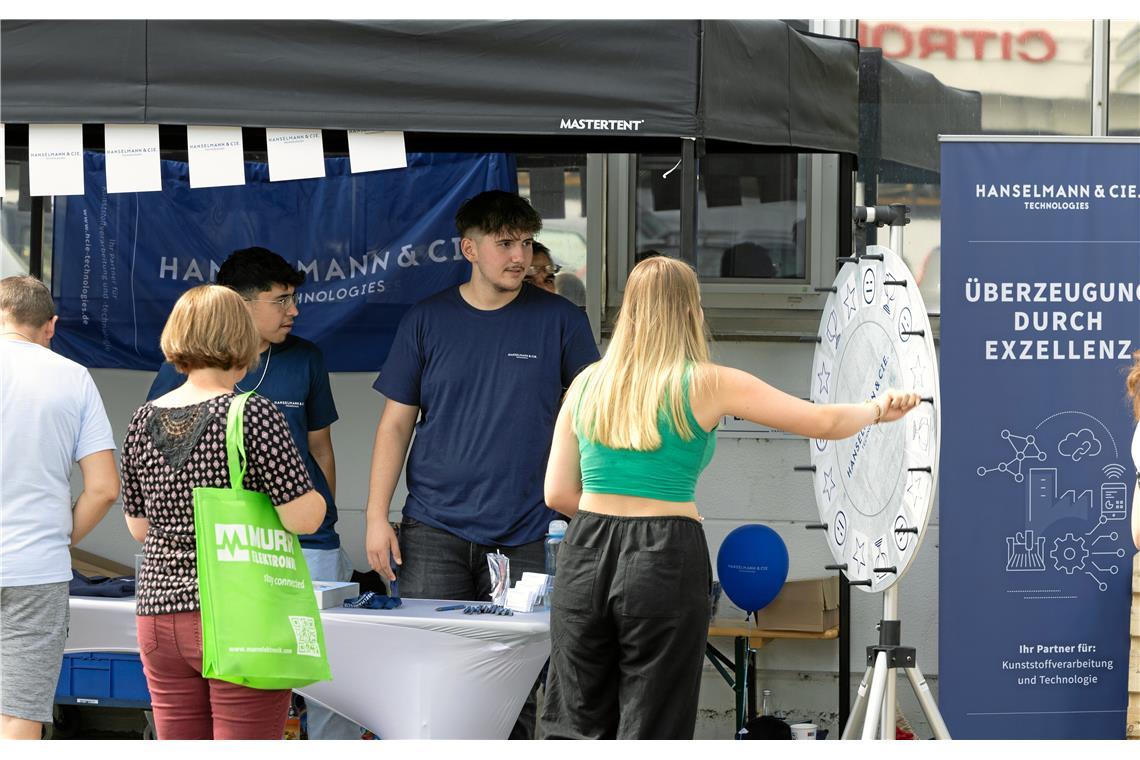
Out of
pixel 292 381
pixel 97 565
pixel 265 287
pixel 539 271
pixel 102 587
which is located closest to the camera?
pixel 102 587

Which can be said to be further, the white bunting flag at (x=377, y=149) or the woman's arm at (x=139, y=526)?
the white bunting flag at (x=377, y=149)

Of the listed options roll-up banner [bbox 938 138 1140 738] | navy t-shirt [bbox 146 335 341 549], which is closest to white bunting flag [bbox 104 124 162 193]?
navy t-shirt [bbox 146 335 341 549]

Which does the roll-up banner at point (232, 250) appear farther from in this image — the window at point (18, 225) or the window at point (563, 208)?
the window at point (563, 208)

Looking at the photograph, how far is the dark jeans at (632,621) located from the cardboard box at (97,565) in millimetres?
2782

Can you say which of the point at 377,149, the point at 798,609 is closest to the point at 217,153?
the point at 377,149

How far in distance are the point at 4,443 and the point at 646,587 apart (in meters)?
1.77

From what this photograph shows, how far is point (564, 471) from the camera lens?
3248mm

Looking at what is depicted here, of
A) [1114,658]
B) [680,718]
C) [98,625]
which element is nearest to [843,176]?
[1114,658]

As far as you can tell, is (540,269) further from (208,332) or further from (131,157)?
(208,332)

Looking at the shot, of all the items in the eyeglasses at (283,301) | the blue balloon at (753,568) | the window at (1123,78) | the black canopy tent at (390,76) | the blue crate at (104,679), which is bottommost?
the blue crate at (104,679)

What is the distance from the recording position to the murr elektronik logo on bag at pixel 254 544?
2887mm

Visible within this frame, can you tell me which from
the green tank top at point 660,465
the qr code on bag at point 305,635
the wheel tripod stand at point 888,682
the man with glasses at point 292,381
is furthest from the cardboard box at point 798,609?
the qr code on bag at point 305,635

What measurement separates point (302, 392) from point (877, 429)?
1880mm

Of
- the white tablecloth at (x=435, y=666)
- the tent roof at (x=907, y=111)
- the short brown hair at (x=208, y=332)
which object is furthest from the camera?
the tent roof at (x=907, y=111)
